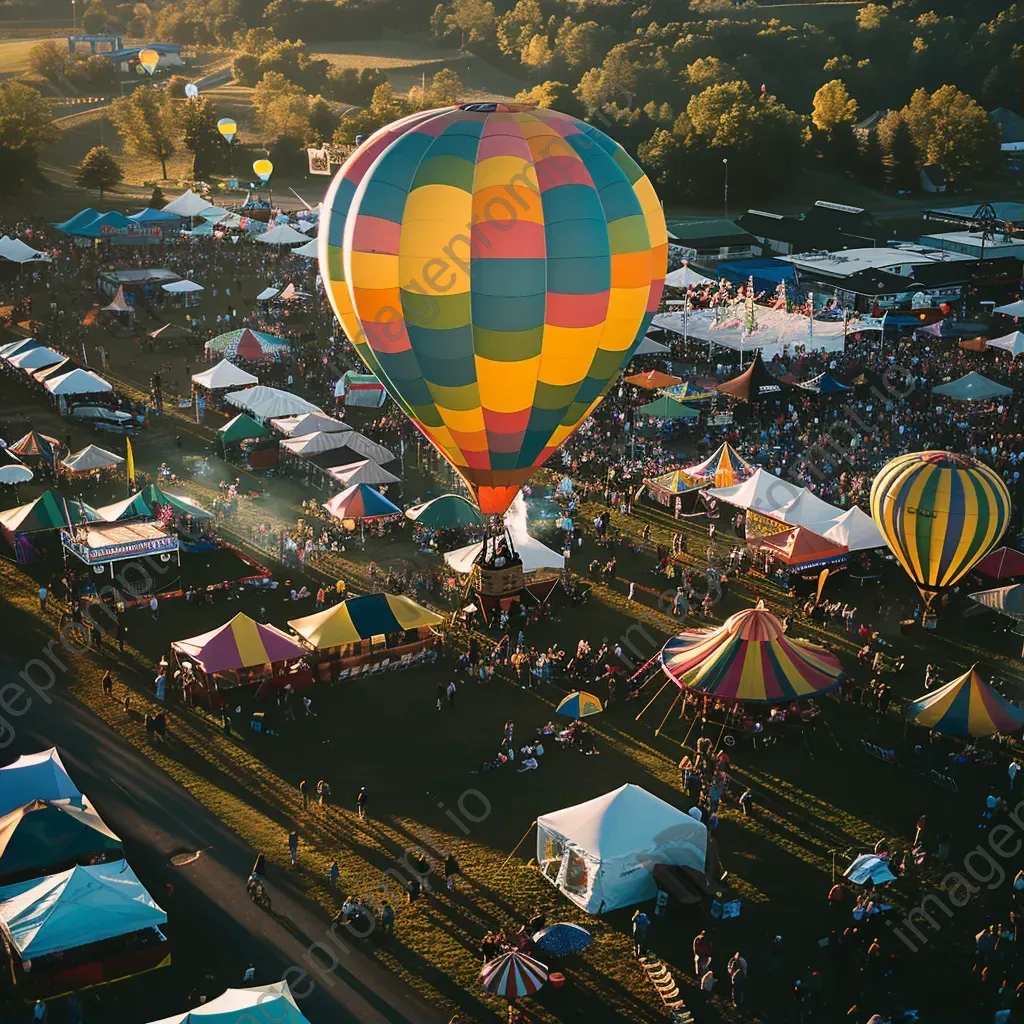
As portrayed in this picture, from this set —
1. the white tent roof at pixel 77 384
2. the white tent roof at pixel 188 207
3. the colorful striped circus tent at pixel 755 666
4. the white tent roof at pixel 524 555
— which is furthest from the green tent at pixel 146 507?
the white tent roof at pixel 188 207

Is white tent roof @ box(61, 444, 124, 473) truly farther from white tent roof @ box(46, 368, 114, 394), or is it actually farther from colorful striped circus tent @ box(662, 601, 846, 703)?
Answer: colorful striped circus tent @ box(662, 601, 846, 703)

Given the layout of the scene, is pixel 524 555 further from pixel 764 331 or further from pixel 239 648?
pixel 764 331

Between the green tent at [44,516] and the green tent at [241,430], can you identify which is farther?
the green tent at [241,430]

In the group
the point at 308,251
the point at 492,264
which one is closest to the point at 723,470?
the point at 492,264

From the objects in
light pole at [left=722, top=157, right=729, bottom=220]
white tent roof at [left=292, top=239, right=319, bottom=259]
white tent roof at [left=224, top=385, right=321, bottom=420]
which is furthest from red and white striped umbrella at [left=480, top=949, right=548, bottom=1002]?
light pole at [left=722, top=157, right=729, bottom=220]

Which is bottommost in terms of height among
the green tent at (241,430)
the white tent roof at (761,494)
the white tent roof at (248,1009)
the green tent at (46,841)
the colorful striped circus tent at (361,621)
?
the green tent at (241,430)

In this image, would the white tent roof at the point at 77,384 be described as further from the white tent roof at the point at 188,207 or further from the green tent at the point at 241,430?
the white tent roof at the point at 188,207

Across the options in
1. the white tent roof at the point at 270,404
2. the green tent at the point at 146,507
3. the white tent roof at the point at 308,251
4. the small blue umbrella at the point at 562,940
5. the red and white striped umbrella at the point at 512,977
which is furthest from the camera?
the white tent roof at the point at 308,251
